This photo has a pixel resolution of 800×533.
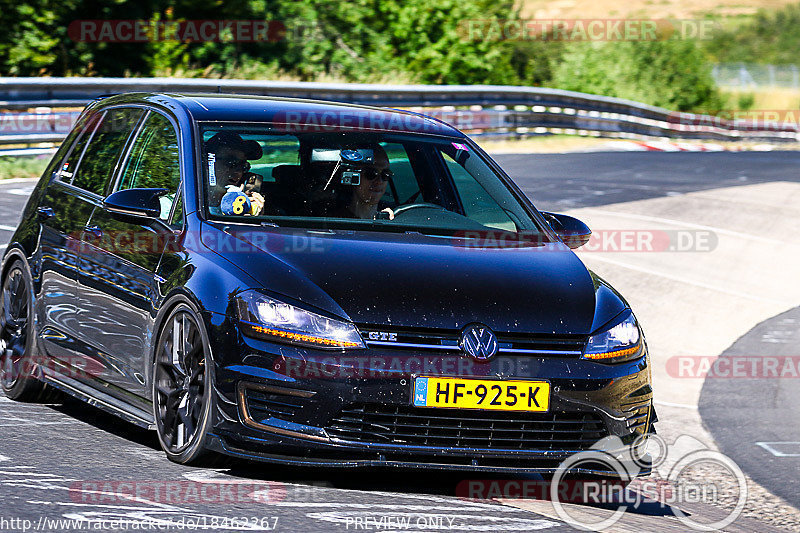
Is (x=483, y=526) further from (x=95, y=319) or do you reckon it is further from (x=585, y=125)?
(x=585, y=125)

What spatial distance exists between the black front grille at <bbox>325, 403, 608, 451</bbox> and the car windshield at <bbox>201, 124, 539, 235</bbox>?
117 centimetres

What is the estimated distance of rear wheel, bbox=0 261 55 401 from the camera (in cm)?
704

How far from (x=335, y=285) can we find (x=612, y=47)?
45.7 meters

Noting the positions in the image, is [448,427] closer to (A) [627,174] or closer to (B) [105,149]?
(B) [105,149]

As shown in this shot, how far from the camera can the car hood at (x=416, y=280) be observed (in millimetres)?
5410

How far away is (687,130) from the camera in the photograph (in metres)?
34.2

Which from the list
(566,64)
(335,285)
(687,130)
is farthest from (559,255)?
(566,64)

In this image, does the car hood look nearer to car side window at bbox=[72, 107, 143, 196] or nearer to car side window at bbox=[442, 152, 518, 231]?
car side window at bbox=[442, 152, 518, 231]

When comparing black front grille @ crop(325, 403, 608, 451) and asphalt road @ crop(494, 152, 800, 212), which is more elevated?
asphalt road @ crop(494, 152, 800, 212)

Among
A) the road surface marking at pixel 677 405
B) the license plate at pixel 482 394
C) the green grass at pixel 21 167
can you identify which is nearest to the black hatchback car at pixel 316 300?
the license plate at pixel 482 394

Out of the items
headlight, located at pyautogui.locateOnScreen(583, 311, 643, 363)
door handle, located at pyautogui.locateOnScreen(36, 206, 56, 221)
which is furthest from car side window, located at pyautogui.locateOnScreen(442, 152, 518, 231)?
door handle, located at pyautogui.locateOnScreen(36, 206, 56, 221)

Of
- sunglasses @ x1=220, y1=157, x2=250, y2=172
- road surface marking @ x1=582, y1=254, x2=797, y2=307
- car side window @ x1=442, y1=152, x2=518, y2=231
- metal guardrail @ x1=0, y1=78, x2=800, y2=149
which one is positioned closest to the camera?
sunglasses @ x1=220, y1=157, x2=250, y2=172

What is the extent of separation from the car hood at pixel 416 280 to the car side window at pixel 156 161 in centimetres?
53

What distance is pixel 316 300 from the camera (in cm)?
536
